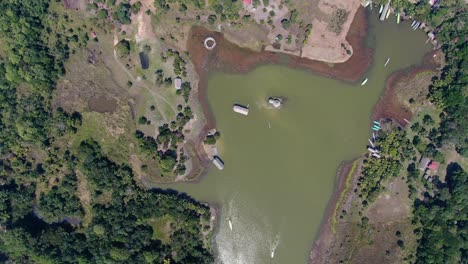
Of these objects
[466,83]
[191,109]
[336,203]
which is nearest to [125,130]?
[191,109]

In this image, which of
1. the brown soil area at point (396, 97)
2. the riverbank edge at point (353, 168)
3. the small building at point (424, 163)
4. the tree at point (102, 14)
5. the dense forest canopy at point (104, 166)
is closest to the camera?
the dense forest canopy at point (104, 166)

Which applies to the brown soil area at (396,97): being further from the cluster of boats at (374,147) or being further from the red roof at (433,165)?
the red roof at (433,165)

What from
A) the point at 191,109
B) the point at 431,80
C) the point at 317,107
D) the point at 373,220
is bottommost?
the point at 373,220

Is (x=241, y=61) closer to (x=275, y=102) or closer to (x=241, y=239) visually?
(x=275, y=102)

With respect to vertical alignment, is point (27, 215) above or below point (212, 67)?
below

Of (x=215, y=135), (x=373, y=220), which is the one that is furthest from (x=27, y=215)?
(x=373, y=220)

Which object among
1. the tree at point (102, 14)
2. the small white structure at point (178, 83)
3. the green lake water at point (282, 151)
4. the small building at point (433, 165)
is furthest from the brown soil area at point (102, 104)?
the small building at point (433, 165)

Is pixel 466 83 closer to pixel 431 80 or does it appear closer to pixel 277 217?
pixel 431 80
